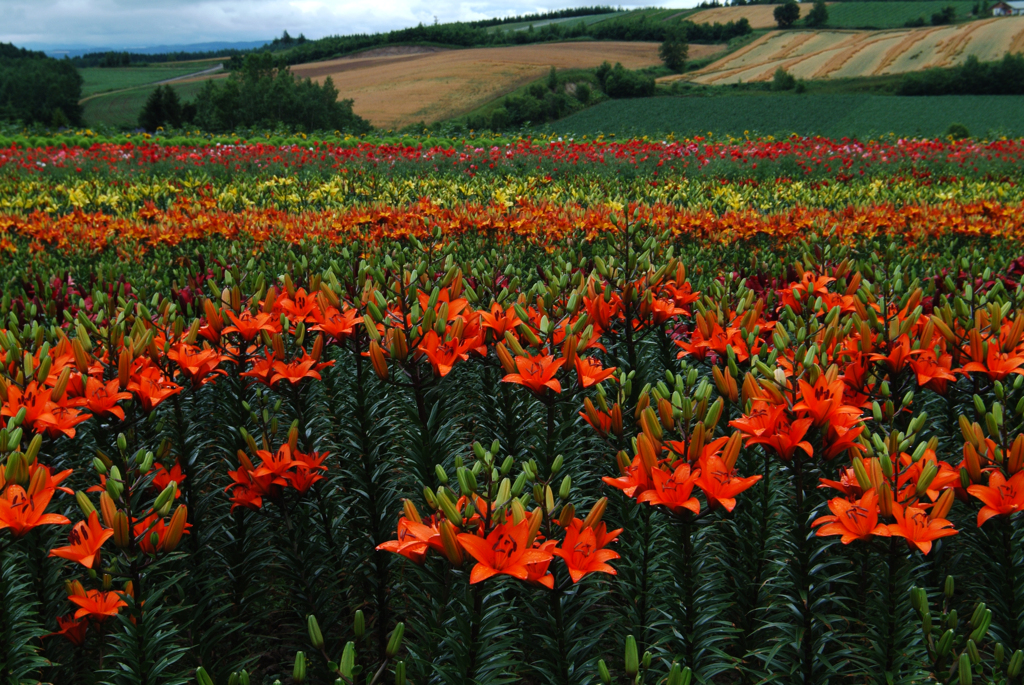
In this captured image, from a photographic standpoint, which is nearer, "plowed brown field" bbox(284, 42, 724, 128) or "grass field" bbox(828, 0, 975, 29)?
"plowed brown field" bbox(284, 42, 724, 128)

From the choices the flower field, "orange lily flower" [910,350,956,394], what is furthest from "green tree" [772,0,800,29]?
"orange lily flower" [910,350,956,394]

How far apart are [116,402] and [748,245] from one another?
537cm

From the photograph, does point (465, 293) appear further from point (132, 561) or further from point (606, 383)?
point (132, 561)

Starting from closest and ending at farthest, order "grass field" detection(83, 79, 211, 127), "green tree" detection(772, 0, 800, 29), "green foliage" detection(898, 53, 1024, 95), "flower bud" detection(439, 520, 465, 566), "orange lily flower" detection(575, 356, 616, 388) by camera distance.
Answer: "flower bud" detection(439, 520, 465, 566) → "orange lily flower" detection(575, 356, 616, 388) → "green foliage" detection(898, 53, 1024, 95) → "grass field" detection(83, 79, 211, 127) → "green tree" detection(772, 0, 800, 29)

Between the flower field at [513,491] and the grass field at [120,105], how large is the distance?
2015 inches

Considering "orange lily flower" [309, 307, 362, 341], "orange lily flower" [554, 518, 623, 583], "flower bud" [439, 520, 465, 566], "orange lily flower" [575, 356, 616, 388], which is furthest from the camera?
"orange lily flower" [309, 307, 362, 341]

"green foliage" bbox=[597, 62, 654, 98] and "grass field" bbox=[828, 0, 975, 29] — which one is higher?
"grass field" bbox=[828, 0, 975, 29]

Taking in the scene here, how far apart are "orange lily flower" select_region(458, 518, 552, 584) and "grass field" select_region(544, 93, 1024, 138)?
93.8 ft

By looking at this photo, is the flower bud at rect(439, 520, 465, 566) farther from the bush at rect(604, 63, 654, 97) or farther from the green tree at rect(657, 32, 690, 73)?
the green tree at rect(657, 32, 690, 73)

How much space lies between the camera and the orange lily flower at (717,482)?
1258 mm

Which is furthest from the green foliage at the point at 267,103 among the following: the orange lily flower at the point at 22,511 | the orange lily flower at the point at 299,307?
the orange lily flower at the point at 22,511

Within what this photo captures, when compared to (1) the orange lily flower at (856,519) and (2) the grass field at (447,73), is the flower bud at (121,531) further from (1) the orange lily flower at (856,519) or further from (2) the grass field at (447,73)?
(2) the grass field at (447,73)

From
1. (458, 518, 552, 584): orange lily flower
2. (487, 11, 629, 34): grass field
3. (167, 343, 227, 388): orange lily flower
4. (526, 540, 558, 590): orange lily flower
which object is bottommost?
(526, 540, 558, 590): orange lily flower

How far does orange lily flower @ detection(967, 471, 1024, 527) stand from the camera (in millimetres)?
1273
